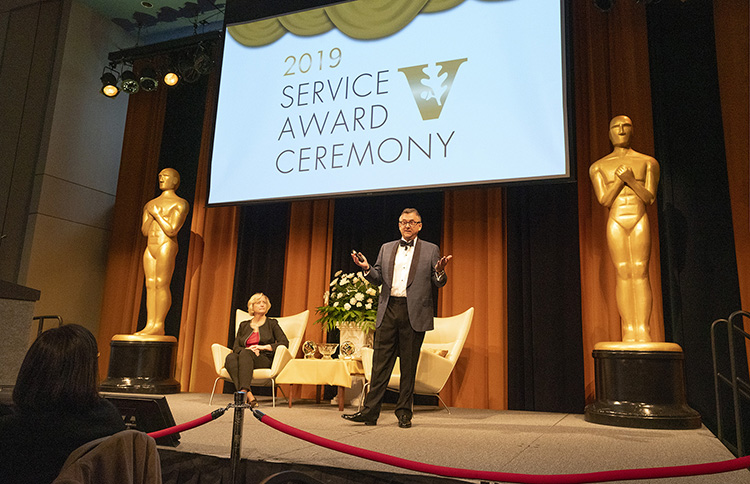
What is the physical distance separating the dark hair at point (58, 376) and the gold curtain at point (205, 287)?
5010mm

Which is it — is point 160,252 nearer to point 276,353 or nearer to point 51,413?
point 276,353

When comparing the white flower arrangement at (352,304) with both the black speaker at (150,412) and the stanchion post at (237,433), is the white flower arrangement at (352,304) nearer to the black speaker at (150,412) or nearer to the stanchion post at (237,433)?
the black speaker at (150,412)

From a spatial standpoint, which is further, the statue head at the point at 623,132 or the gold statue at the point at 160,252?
the gold statue at the point at 160,252

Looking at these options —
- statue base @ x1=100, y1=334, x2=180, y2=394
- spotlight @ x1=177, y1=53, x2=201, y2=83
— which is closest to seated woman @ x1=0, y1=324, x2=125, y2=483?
statue base @ x1=100, y1=334, x2=180, y2=394

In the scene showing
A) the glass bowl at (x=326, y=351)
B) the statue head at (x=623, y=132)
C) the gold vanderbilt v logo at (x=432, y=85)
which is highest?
the gold vanderbilt v logo at (x=432, y=85)

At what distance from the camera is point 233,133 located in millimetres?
5812

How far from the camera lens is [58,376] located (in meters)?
1.40

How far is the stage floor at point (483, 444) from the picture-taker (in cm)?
246

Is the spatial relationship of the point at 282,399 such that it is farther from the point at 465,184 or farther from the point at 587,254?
the point at 587,254

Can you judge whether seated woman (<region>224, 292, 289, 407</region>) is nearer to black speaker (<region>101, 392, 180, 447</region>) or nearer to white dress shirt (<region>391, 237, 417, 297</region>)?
white dress shirt (<region>391, 237, 417, 297</region>)

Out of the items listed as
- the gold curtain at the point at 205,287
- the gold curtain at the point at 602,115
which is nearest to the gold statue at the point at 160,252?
the gold curtain at the point at 205,287

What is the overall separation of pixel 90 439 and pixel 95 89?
6.96 metres

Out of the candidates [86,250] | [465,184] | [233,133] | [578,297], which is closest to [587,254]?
[578,297]

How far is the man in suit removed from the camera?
3.61 meters
